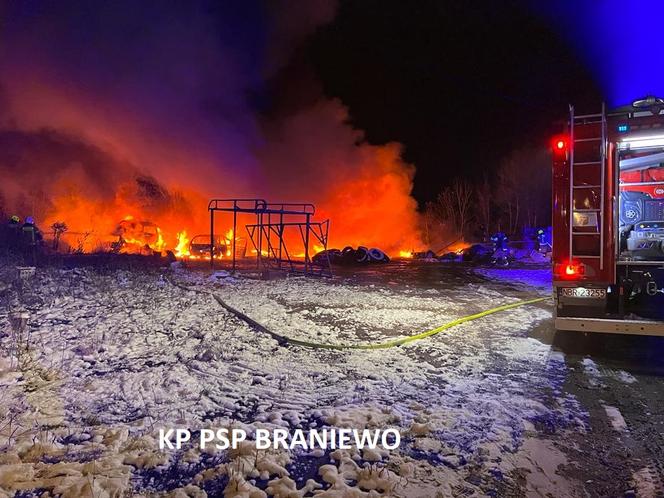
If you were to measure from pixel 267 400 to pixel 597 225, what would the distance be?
4576 mm

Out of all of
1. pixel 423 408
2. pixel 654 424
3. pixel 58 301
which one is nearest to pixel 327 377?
pixel 423 408

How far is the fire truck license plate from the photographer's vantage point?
5367 mm

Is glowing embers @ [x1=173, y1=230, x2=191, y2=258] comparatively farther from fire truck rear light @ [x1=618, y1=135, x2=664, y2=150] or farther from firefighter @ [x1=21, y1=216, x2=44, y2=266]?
fire truck rear light @ [x1=618, y1=135, x2=664, y2=150]

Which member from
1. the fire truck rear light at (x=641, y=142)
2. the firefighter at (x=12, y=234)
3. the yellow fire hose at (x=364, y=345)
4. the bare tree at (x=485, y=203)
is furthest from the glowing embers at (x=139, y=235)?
the bare tree at (x=485, y=203)

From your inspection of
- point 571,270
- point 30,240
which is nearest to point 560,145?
point 571,270

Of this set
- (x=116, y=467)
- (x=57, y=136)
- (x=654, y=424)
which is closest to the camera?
(x=116, y=467)

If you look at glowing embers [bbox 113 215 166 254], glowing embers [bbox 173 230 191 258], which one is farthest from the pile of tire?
glowing embers [bbox 113 215 166 254]

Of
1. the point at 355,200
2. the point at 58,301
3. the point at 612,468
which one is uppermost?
the point at 355,200

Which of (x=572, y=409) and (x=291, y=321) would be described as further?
(x=291, y=321)

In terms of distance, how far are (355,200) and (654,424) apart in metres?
28.9

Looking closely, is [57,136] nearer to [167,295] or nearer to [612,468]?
[167,295]

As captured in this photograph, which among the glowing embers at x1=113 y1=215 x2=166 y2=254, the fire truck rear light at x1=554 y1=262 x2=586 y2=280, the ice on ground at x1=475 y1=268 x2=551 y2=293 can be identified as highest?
the glowing embers at x1=113 y1=215 x2=166 y2=254

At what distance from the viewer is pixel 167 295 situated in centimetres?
939

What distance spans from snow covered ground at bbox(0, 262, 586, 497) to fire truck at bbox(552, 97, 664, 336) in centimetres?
85
